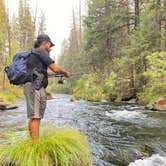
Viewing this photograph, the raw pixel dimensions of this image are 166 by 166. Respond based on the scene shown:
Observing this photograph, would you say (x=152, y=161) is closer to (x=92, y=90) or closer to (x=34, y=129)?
(x=34, y=129)

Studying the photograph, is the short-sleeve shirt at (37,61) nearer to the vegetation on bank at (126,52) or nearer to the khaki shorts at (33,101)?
the khaki shorts at (33,101)

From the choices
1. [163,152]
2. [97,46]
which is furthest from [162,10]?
[163,152]

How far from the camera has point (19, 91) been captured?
100ft

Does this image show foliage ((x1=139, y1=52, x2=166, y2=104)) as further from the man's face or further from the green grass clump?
the green grass clump

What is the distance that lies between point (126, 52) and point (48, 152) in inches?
645

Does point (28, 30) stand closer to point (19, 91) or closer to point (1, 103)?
point (19, 91)

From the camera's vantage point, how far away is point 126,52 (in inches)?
802

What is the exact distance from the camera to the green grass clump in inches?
174

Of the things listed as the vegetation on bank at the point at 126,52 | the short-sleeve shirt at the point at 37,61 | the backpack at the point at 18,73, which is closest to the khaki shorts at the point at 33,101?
the backpack at the point at 18,73

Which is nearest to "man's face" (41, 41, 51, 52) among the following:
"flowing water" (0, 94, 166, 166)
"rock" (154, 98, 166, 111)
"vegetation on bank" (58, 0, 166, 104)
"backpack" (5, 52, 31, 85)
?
"backpack" (5, 52, 31, 85)

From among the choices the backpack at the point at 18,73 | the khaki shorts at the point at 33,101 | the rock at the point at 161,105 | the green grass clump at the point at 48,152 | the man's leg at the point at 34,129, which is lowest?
the rock at the point at 161,105

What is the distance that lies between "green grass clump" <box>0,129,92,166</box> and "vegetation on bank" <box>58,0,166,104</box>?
11921mm

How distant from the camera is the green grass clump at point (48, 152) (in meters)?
4.41

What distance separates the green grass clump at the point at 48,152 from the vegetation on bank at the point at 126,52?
11.9 meters
